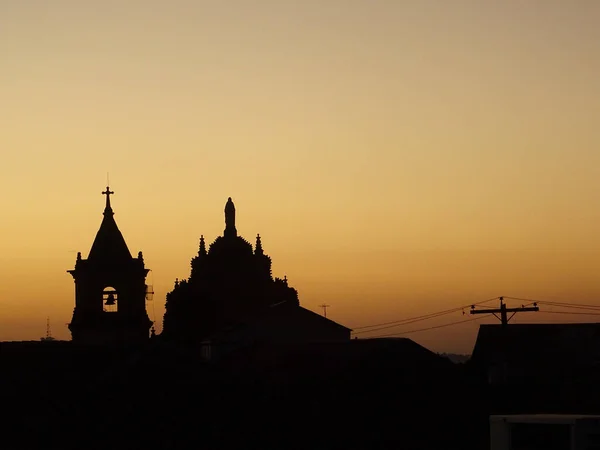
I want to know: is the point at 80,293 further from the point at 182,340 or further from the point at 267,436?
the point at 182,340

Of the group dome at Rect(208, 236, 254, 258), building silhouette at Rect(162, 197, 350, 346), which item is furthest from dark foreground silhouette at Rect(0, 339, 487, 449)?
dome at Rect(208, 236, 254, 258)

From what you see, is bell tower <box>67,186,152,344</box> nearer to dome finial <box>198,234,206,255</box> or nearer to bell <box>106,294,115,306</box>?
bell <box>106,294,115,306</box>

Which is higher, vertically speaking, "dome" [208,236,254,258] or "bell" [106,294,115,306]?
"dome" [208,236,254,258]

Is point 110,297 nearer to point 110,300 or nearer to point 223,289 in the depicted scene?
point 110,300

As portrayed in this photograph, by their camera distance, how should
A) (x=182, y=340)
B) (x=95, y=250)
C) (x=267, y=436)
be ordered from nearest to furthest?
1. (x=267, y=436)
2. (x=95, y=250)
3. (x=182, y=340)

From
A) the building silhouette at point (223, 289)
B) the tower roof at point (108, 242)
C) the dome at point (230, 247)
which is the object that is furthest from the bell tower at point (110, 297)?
the dome at point (230, 247)

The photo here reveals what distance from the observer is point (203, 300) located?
98375 millimetres

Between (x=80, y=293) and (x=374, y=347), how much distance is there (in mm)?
13182

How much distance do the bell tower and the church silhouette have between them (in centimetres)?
4

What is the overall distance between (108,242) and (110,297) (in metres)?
3.03

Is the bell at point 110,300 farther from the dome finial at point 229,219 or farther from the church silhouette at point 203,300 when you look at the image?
the dome finial at point 229,219

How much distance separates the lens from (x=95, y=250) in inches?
2495

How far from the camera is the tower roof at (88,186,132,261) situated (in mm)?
62844

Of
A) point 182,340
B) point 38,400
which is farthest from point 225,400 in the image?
point 182,340
